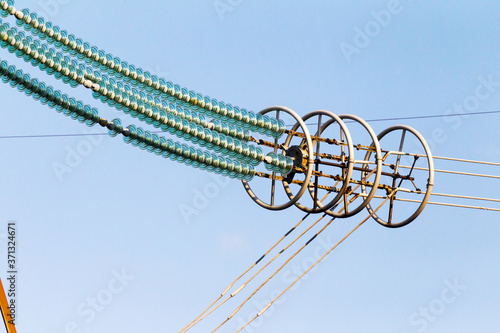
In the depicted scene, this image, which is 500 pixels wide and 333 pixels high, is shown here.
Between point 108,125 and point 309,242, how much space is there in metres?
7.24

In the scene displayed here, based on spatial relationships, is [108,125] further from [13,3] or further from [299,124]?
[299,124]

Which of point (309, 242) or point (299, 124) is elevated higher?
point (299, 124)

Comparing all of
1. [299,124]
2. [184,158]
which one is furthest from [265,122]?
[184,158]

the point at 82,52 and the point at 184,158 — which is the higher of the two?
the point at 82,52

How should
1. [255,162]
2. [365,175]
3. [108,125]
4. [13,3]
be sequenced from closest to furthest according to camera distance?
1. [13,3]
2. [108,125]
3. [255,162]
4. [365,175]

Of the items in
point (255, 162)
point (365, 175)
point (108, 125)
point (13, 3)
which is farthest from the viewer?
point (365, 175)

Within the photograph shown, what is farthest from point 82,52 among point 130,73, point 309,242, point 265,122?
point 309,242

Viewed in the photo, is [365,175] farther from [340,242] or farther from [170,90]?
[170,90]

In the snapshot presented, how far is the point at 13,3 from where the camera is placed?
77.2ft

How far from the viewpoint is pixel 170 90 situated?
26344 mm

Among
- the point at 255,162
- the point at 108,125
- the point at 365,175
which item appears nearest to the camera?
the point at 108,125

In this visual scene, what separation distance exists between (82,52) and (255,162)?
5653 mm

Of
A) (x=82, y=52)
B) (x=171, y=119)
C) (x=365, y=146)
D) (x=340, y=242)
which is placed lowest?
(x=340, y=242)

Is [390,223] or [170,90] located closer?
[170,90]
